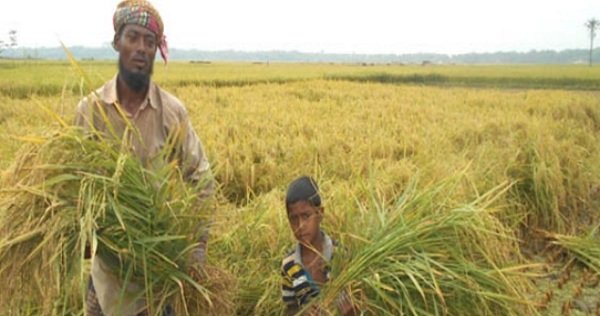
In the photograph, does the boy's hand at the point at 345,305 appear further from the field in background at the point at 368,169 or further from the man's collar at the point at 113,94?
the man's collar at the point at 113,94

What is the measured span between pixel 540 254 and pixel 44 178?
3.85m

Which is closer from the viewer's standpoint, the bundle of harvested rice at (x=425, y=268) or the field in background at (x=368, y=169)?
the bundle of harvested rice at (x=425, y=268)

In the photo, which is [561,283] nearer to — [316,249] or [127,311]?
[316,249]

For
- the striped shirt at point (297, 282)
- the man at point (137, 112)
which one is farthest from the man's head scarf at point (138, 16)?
the striped shirt at point (297, 282)

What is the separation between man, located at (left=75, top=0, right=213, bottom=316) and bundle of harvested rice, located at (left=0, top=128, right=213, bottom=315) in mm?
102

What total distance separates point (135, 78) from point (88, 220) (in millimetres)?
617

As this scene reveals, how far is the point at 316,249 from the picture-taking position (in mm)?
2188

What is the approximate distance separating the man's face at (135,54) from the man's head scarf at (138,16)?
0.02 metres

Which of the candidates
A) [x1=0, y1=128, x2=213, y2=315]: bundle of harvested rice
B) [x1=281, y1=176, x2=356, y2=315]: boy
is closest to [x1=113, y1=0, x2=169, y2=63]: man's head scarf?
[x1=0, y1=128, x2=213, y2=315]: bundle of harvested rice

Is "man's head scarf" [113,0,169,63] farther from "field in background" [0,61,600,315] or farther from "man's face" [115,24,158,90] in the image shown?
"field in background" [0,61,600,315]

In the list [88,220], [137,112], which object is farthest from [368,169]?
[88,220]

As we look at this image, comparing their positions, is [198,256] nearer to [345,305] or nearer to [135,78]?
[345,305]

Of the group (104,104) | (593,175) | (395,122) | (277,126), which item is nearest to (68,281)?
(104,104)

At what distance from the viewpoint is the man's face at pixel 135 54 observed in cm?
200
